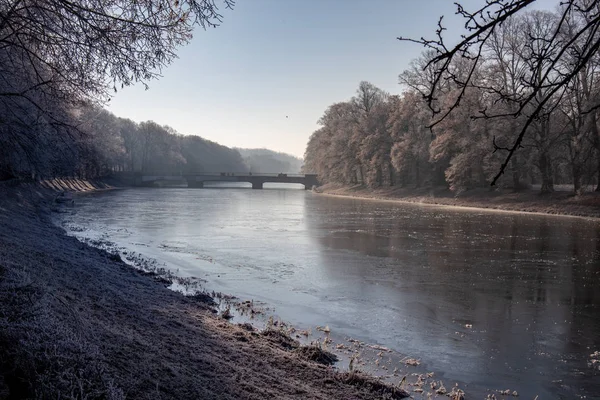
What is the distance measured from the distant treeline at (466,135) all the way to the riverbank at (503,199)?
4.37 ft

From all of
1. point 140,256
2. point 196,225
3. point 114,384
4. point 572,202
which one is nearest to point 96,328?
point 114,384

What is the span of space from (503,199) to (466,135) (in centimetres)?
722

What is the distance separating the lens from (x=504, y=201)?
42.3 meters

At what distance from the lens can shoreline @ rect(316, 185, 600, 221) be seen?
34.2 m

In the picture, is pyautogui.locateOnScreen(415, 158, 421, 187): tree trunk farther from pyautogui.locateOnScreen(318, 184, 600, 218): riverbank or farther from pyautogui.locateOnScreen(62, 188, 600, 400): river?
pyautogui.locateOnScreen(62, 188, 600, 400): river

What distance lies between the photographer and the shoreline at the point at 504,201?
34.2 m

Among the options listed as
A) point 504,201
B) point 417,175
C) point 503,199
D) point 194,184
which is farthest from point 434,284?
point 194,184

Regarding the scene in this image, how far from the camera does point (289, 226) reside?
27984 mm

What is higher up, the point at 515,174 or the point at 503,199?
the point at 515,174

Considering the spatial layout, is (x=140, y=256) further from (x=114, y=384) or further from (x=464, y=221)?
(x=464, y=221)

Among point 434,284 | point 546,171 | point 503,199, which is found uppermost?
point 546,171

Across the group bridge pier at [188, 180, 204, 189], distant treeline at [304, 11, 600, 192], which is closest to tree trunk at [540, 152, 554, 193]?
distant treeline at [304, 11, 600, 192]

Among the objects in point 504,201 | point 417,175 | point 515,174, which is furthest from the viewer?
point 417,175

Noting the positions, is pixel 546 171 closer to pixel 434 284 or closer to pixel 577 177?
pixel 577 177
